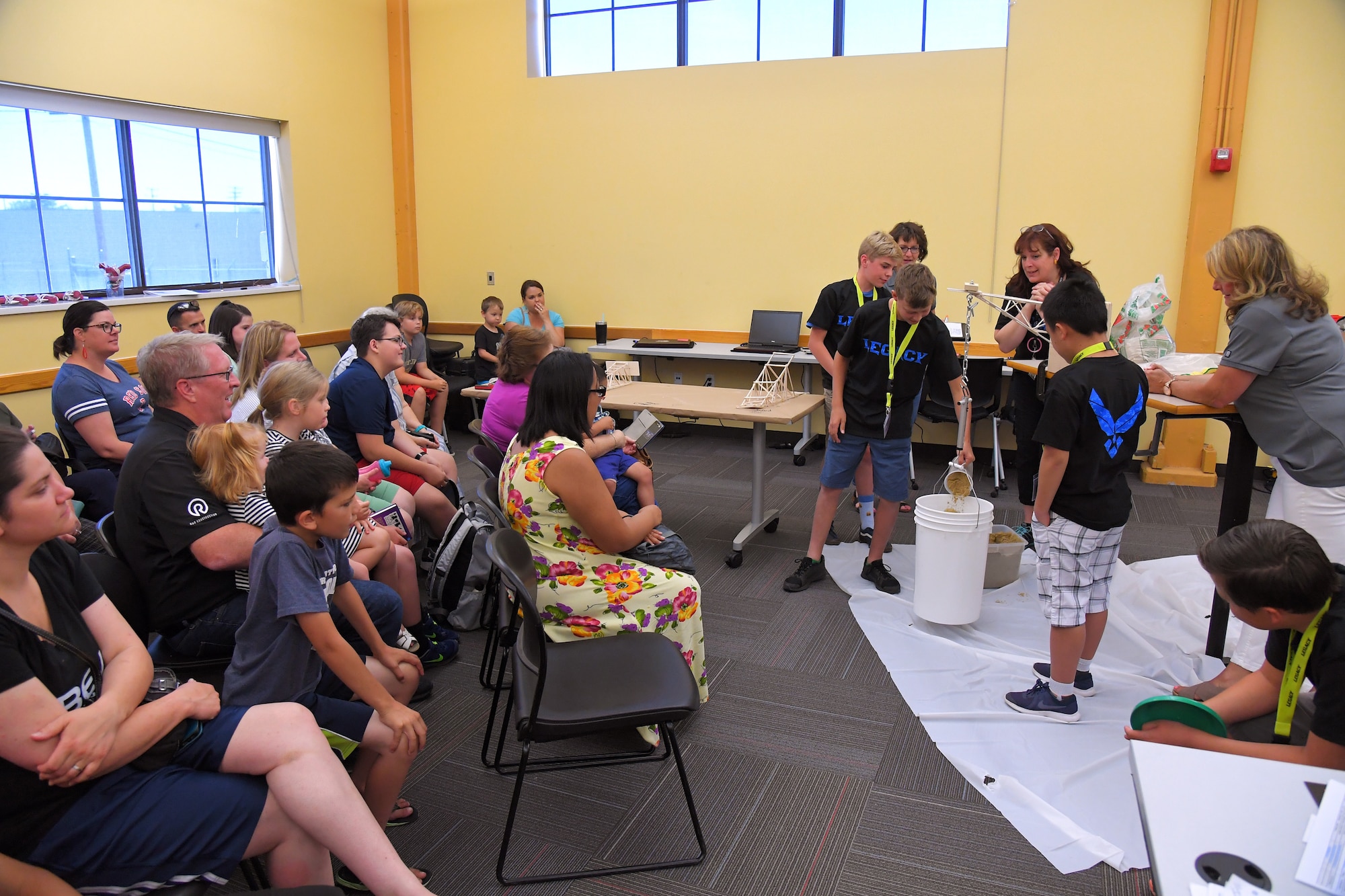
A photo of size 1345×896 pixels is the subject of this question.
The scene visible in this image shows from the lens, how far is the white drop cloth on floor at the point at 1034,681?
2.27 metres

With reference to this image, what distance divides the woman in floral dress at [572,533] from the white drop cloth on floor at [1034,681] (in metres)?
1.00

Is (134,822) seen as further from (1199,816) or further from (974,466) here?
(974,466)

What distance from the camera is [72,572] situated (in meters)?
1.67

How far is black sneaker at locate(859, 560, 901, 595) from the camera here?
12.2 feet

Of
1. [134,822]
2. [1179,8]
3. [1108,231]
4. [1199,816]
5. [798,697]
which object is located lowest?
[798,697]

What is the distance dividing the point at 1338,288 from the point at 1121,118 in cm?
164

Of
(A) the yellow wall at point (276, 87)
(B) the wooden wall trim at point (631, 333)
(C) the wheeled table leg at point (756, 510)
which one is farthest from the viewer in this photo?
(B) the wooden wall trim at point (631, 333)

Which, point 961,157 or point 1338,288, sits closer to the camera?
point 1338,288

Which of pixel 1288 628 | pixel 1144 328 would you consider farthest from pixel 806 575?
pixel 1288 628

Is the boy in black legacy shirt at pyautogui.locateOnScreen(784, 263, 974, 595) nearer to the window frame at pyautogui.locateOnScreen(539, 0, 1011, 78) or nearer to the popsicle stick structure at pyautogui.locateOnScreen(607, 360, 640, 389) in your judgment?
the popsicle stick structure at pyautogui.locateOnScreen(607, 360, 640, 389)

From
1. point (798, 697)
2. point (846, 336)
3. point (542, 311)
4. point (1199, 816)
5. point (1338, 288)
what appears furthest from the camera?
point (542, 311)

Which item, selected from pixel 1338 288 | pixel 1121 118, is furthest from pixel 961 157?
pixel 1338 288

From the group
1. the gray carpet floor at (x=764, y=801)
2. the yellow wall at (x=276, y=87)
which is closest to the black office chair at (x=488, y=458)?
the gray carpet floor at (x=764, y=801)

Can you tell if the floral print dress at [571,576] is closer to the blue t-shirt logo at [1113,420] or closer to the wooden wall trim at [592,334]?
the blue t-shirt logo at [1113,420]
